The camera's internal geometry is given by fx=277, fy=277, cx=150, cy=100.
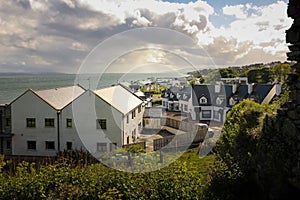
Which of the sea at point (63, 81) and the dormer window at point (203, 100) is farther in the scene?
the dormer window at point (203, 100)

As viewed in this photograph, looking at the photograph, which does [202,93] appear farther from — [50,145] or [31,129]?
[31,129]

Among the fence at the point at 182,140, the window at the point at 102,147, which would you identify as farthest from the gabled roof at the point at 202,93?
the window at the point at 102,147

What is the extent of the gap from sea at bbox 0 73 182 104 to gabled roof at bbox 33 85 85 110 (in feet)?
2.89

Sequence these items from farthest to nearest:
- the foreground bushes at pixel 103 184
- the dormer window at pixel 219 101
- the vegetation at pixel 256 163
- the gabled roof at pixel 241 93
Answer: the dormer window at pixel 219 101 < the gabled roof at pixel 241 93 < the foreground bushes at pixel 103 184 < the vegetation at pixel 256 163

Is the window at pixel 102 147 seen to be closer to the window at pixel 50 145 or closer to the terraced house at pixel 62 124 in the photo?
the terraced house at pixel 62 124

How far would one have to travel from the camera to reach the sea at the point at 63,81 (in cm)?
1630

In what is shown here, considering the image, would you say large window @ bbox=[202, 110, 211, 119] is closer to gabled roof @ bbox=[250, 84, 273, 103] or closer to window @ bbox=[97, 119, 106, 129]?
gabled roof @ bbox=[250, 84, 273, 103]

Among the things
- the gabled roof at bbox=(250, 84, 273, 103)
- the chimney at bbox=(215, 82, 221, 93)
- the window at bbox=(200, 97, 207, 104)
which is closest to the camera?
the gabled roof at bbox=(250, 84, 273, 103)

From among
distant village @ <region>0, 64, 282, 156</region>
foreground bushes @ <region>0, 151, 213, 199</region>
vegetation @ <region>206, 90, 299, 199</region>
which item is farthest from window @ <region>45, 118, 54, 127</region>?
vegetation @ <region>206, 90, 299, 199</region>

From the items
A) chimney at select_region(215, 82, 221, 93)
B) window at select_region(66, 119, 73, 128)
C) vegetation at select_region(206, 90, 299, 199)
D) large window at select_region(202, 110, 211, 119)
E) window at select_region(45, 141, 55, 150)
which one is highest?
chimney at select_region(215, 82, 221, 93)

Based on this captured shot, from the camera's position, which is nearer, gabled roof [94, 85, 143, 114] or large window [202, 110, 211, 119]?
gabled roof [94, 85, 143, 114]

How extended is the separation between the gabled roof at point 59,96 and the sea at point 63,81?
882mm

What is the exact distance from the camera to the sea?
16.3m

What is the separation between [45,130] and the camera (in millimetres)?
18625
